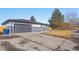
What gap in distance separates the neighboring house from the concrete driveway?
0.29 feet

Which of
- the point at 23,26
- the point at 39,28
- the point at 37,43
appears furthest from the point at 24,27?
the point at 37,43

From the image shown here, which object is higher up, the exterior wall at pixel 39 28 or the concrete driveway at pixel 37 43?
the exterior wall at pixel 39 28

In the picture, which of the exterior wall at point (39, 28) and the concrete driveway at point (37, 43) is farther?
the exterior wall at point (39, 28)

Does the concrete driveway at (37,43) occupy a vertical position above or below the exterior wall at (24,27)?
below

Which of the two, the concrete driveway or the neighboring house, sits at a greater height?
the neighboring house

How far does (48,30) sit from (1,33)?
827mm

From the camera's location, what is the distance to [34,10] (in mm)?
4750

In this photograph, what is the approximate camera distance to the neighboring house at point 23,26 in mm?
4758

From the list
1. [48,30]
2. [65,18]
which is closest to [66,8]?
[65,18]

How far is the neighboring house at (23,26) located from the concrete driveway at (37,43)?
0.09 m

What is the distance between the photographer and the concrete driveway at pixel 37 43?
4715 mm

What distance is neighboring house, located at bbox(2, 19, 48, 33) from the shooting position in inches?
187

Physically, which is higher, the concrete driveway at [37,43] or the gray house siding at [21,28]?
the gray house siding at [21,28]
